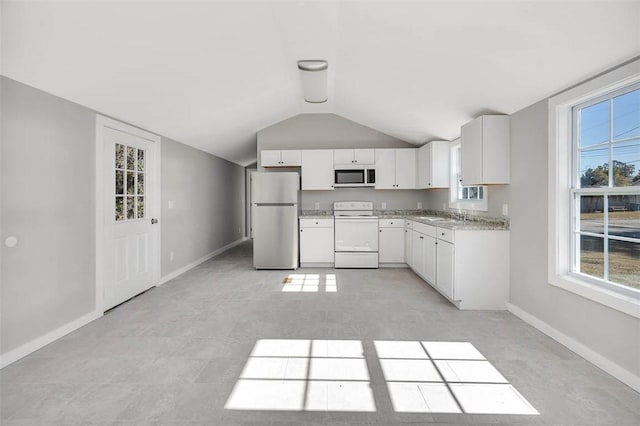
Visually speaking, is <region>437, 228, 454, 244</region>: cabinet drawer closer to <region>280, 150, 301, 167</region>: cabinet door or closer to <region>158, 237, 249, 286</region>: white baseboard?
<region>280, 150, 301, 167</region>: cabinet door

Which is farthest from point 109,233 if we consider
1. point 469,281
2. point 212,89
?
point 469,281

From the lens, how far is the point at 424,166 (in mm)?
5312

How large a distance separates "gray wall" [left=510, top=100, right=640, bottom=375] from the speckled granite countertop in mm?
228

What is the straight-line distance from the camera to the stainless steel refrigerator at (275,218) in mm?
5332

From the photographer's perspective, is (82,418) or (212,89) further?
(212,89)

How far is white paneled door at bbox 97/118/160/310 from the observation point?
336 cm

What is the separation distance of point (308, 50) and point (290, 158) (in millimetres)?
2466

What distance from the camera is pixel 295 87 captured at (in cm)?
462

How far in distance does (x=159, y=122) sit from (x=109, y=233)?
1517 mm

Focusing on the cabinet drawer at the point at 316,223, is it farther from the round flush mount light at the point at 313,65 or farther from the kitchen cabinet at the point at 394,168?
→ the round flush mount light at the point at 313,65

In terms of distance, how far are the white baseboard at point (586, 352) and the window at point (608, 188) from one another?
19.7 inches

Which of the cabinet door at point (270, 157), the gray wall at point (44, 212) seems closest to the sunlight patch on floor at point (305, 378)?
the gray wall at point (44, 212)

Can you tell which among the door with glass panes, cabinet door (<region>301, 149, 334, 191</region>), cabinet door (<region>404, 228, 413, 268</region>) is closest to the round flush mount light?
cabinet door (<region>301, 149, 334, 191</region>)

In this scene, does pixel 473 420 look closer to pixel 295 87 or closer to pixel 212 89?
pixel 212 89
